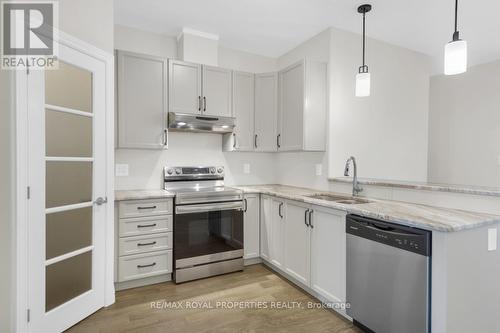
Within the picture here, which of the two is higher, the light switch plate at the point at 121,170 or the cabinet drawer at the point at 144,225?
the light switch plate at the point at 121,170

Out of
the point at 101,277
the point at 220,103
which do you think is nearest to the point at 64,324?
the point at 101,277

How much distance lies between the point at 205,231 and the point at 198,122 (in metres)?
1.17

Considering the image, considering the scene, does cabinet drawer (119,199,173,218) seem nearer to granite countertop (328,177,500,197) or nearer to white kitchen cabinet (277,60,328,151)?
Answer: white kitchen cabinet (277,60,328,151)

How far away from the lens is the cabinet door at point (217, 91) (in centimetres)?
Answer: 317

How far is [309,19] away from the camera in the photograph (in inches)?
115

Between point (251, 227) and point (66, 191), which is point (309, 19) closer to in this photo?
point (251, 227)

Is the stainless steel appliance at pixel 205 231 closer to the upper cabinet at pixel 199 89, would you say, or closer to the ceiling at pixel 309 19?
the upper cabinet at pixel 199 89

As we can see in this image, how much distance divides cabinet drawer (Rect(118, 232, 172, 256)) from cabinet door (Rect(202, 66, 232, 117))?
1438 mm

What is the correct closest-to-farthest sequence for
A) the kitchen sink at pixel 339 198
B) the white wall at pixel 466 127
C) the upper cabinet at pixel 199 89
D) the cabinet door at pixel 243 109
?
the kitchen sink at pixel 339 198 < the upper cabinet at pixel 199 89 < the cabinet door at pixel 243 109 < the white wall at pixel 466 127

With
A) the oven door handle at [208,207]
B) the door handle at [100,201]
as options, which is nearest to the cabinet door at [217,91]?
the oven door handle at [208,207]

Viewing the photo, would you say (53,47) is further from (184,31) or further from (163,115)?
(184,31)

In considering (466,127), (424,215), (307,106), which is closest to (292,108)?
(307,106)

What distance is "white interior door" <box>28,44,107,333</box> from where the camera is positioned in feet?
5.98

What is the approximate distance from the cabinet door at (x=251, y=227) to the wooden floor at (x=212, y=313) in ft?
1.47
